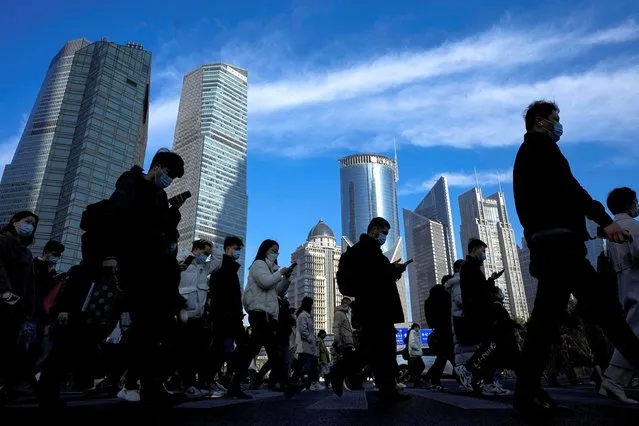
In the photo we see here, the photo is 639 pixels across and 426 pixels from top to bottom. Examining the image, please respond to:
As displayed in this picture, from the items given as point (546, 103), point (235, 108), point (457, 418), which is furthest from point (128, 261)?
point (235, 108)

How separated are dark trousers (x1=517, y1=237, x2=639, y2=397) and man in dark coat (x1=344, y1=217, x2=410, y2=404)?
154 cm

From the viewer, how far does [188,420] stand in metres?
2.60

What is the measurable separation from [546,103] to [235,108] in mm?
183517

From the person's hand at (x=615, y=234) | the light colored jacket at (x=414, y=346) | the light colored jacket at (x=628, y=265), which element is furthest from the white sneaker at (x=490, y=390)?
the light colored jacket at (x=414, y=346)

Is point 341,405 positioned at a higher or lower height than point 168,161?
lower

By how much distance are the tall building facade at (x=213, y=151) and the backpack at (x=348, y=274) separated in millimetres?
145331

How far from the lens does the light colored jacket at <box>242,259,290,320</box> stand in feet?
17.7

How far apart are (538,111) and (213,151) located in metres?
167

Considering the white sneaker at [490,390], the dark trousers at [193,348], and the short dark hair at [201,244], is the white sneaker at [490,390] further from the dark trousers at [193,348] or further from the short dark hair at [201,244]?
the short dark hair at [201,244]

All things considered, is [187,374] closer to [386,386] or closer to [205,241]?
[205,241]

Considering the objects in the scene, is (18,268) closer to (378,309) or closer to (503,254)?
(378,309)

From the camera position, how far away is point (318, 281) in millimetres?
141750

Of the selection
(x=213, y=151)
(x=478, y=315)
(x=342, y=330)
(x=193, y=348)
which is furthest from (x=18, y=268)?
(x=213, y=151)

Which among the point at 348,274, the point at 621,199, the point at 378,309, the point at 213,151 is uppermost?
the point at 213,151
